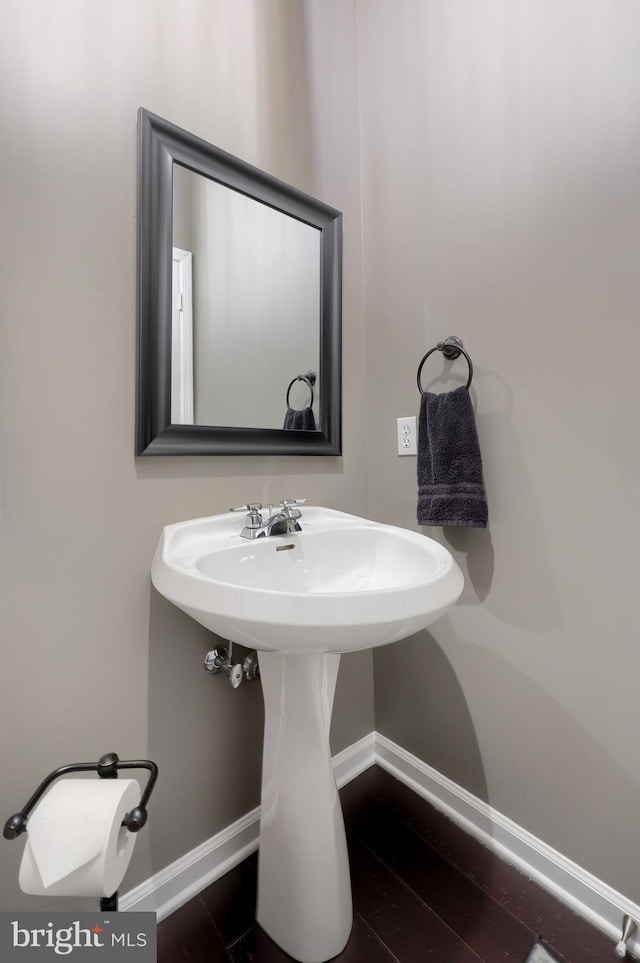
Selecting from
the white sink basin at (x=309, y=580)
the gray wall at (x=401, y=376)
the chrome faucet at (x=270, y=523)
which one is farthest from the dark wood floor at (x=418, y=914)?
the chrome faucet at (x=270, y=523)

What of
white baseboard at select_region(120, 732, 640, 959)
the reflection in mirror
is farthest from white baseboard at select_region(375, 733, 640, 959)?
the reflection in mirror

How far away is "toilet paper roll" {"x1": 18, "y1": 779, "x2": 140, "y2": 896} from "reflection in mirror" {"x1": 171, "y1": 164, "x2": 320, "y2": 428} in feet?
2.38

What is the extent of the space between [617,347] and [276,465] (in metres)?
0.83

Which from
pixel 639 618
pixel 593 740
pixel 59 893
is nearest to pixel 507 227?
pixel 639 618

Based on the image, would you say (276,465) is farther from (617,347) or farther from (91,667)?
(617,347)

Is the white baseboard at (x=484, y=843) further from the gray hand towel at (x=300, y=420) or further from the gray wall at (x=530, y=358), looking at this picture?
the gray hand towel at (x=300, y=420)

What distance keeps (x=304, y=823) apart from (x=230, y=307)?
120 centimetres

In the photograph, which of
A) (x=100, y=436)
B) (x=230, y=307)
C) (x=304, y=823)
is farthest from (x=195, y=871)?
(x=230, y=307)

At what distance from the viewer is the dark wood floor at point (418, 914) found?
917mm

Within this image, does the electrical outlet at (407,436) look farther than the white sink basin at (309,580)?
Yes

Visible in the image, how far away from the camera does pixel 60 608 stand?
Answer: 0.87 m

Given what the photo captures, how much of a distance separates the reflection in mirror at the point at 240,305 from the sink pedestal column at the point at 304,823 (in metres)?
0.63

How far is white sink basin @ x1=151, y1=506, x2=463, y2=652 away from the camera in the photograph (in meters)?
0.66

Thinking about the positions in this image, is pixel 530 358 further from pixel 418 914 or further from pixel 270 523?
pixel 418 914
